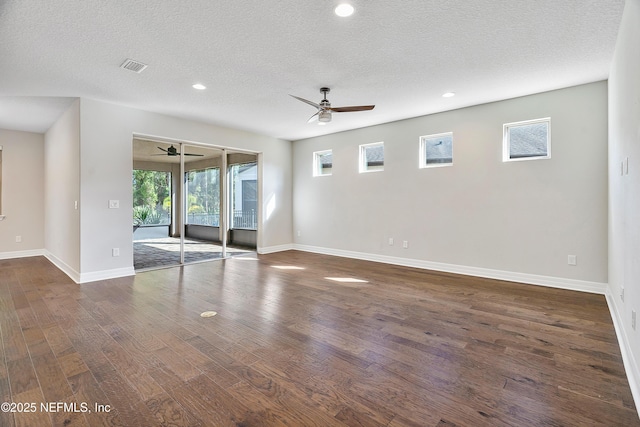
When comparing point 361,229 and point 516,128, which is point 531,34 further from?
point 361,229

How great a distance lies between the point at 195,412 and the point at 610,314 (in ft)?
12.8

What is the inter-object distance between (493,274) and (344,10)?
13.7ft

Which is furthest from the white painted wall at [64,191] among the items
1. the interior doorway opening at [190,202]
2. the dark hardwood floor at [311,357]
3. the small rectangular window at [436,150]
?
the small rectangular window at [436,150]

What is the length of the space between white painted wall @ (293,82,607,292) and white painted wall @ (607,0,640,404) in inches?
45.8

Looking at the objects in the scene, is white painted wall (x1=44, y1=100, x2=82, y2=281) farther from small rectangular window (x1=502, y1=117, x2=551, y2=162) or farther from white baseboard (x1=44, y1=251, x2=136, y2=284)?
small rectangular window (x1=502, y1=117, x2=551, y2=162)

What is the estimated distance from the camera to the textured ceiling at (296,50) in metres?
2.42

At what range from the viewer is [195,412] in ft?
5.57

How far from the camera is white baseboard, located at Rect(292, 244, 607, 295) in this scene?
397 centimetres

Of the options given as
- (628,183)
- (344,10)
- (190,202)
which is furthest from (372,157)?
(628,183)

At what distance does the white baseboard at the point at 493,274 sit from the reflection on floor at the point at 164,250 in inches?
110

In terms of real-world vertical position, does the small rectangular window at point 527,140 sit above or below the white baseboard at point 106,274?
above

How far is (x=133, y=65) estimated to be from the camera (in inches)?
132

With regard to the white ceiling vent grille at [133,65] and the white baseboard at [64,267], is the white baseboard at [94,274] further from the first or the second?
the white ceiling vent grille at [133,65]

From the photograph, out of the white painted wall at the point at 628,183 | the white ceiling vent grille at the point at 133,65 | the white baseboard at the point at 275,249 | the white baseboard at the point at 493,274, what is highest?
the white ceiling vent grille at the point at 133,65
